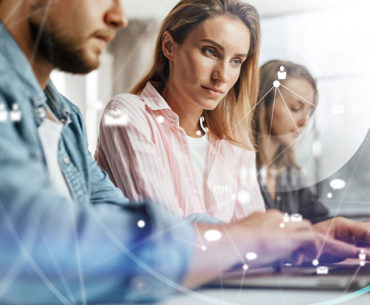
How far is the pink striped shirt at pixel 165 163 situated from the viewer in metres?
0.59

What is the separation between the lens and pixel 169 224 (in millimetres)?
555

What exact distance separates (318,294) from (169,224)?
9.1 inches

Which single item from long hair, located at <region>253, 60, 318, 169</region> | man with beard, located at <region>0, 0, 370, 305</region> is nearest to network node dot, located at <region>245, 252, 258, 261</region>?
man with beard, located at <region>0, 0, 370, 305</region>

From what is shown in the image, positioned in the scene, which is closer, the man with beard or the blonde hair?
the man with beard

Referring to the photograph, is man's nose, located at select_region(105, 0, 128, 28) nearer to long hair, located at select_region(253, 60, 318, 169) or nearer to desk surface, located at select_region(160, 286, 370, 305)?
long hair, located at select_region(253, 60, 318, 169)

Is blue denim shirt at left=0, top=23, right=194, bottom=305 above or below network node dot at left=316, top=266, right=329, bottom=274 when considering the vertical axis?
above

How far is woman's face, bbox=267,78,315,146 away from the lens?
638mm

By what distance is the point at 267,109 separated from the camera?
63cm

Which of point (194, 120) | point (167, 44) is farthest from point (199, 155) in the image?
point (167, 44)

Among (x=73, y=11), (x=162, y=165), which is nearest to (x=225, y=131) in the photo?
(x=162, y=165)

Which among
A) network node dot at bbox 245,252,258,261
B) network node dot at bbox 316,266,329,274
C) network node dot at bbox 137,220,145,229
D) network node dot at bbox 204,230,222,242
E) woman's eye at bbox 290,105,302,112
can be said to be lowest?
network node dot at bbox 316,266,329,274

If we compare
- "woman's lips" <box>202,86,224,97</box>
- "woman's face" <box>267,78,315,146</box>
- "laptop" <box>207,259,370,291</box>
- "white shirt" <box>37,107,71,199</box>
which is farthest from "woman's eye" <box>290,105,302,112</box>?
"white shirt" <box>37,107,71,199</box>

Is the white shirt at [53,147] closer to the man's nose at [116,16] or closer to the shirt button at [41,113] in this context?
the shirt button at [41,113]

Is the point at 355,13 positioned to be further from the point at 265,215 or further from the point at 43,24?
the point at 43,24
